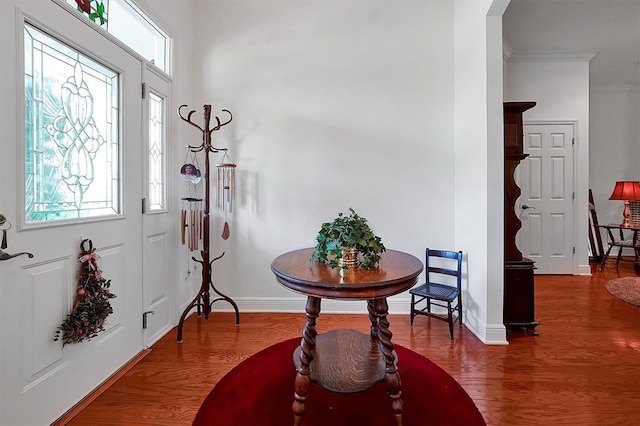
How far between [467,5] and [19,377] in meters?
4.05

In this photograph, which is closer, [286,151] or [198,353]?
[198,353]

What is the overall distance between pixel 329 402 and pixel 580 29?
16.6 ft

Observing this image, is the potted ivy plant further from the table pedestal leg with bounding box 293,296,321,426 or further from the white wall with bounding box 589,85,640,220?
the white wall with bounding box 589,85,640,220

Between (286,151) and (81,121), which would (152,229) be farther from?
(286,151)

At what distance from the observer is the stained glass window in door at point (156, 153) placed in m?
2.41

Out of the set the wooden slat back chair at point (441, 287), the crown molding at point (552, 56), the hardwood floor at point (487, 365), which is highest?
the crown molding at point (552, 56)

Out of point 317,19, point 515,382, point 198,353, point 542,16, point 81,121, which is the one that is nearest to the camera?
point 81,121

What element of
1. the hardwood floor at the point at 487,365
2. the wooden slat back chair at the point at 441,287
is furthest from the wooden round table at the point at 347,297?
the wooden slat back chair at the point at 441,287

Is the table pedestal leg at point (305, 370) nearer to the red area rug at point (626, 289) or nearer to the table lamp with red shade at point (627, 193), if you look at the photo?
the red area rug at point (626, 289)

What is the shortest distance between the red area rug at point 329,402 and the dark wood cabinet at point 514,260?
104 cm

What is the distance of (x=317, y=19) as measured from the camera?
2.91 meters

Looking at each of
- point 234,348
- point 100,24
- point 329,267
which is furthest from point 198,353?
point 100,24

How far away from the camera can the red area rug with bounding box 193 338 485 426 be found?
149cm

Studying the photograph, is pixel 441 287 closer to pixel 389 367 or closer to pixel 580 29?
pixel 389 367
